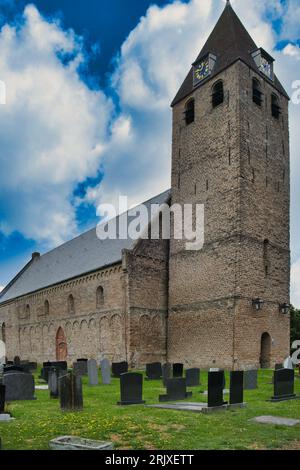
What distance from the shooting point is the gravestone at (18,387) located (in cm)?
1373

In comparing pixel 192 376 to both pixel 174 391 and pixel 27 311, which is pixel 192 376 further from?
pixel 27 311

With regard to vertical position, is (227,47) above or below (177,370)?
above

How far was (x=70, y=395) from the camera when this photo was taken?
38.3ft

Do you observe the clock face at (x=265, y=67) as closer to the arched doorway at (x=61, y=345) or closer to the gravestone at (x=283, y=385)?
the gravestone at (x=283, y=385)

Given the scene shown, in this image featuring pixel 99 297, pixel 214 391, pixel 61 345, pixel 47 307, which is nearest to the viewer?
pixel 214 391

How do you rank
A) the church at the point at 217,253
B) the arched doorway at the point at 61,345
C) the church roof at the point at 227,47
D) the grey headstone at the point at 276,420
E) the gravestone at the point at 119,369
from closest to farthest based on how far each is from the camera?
the grey headstone at the point at 276,420, the gravestone at the point at 119,369, the church at the point at 217,253, the church roof at the point at 227,47, the arched doorway at the point at 61,345

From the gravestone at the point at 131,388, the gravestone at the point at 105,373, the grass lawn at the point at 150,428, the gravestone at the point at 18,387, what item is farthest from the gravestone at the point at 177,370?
the gravestone at the point at 18,387

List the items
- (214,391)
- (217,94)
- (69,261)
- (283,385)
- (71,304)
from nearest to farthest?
1. (214,391)
2. (283,385)
3. (217,94)
4. (71,304)
5. (69,261)

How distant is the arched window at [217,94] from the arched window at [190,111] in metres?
1.91

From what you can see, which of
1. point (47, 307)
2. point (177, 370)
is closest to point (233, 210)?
point (177, 370)

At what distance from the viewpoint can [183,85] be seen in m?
29.4

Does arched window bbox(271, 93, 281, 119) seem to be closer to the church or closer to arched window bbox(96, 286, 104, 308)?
the church

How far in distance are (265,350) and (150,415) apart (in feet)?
48.3
